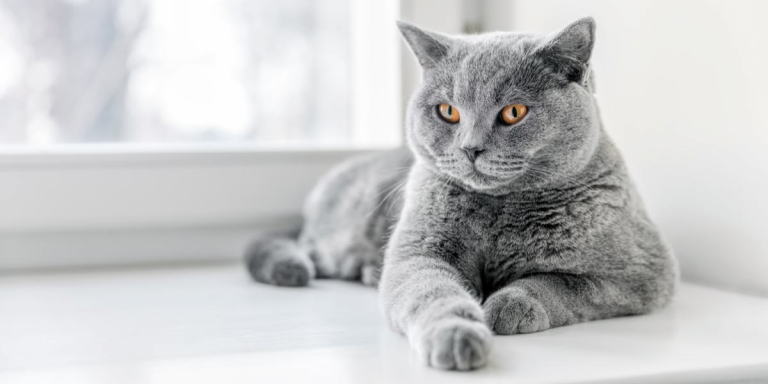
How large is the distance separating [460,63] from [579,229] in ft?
1.06

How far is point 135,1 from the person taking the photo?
188 centimetres

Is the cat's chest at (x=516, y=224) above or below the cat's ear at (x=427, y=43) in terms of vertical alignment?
below

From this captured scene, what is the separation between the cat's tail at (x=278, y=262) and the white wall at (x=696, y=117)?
2.40ft

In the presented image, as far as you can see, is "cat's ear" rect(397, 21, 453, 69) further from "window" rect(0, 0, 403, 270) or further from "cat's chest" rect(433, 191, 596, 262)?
"window" rect(0, 0, 403, 270)

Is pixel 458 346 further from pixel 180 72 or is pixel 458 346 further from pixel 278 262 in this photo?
pixel 180 72

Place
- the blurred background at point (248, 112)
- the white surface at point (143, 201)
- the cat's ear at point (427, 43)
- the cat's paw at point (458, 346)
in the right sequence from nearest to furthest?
the cat's paw at point (458, 346) → the cat's ear at point (427, 43) → the blurred background at point (248, 112) → the white surface at point (143, 201)

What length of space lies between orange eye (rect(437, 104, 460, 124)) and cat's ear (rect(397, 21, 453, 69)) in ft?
0.31

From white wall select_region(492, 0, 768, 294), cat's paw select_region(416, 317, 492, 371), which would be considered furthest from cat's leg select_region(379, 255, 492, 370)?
white wall select_region(492, 0, 768, 294)

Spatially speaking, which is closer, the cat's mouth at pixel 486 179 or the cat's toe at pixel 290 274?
the cat's mouth at pixel 486 179

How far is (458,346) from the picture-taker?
806 mm

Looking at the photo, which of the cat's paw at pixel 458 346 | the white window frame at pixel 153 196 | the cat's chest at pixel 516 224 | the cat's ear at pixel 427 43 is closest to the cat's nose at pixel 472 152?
the cat's chest at pixel 516 224

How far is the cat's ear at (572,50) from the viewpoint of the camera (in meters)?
1.08

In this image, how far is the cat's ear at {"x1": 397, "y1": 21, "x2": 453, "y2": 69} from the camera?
48.6 inches

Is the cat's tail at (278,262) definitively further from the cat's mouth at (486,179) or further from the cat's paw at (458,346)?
the cat's paw at (458,346)
